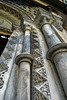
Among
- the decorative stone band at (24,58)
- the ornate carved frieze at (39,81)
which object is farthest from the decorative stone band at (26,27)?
the decorative stone band at (24,58)

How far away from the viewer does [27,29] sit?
3074 mm

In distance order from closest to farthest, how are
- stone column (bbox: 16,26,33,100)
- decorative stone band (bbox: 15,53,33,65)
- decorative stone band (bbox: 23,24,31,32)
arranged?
stone column (bbox: 16,26,33,100), decorative stone band (bbox: 15,53,33,65), decorative stone band (bbox: 23,24,31,32)

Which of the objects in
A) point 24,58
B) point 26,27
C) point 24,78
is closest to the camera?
point 24,78

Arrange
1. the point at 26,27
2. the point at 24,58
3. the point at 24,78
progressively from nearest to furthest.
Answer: the point at 24,78
the point at 24,58
the point at 26,27

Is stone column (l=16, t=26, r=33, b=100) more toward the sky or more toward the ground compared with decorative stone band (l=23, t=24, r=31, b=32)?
more toward the sky

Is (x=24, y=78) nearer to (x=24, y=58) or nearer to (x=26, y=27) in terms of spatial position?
(x=24, y=58)

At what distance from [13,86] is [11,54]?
926mm

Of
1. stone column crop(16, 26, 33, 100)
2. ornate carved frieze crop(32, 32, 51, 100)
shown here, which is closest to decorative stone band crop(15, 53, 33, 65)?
stone column crop(16, 26, 33, 100)

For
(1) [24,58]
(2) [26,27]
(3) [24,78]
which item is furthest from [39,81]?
(2) [26,27]

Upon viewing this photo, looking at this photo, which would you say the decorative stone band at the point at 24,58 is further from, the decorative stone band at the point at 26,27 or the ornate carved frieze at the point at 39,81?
the decorative stone band at the point at 26,27

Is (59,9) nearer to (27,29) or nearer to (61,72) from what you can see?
(27,29)

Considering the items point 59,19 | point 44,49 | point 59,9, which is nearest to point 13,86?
point 44,49

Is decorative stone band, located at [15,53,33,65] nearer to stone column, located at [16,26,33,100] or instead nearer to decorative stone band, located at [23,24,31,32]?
stone column, located at [16,26,33,100]

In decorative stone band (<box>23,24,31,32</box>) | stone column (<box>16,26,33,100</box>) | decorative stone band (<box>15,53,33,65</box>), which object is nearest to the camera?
stone column (<box>16,26,33,100</box>)
